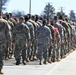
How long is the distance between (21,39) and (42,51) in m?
1.20

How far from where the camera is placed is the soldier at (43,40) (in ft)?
67.7

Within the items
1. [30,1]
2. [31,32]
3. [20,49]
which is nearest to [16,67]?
[20,49]

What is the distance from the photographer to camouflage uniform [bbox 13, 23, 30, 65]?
19797 millimetres

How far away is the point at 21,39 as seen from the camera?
65.7ft

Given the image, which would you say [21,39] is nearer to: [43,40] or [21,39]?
[21,39]

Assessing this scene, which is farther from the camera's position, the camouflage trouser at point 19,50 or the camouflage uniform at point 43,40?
the camouflage uniform at point 43,40

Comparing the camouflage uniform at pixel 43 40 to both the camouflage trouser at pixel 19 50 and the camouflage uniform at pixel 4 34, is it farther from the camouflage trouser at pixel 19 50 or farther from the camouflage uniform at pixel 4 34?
the camouflage uniform at pixel 4 34

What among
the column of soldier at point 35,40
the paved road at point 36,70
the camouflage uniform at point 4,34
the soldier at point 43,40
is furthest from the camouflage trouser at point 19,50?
the camouflage uniform at point 4,34

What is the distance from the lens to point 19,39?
2009 cm

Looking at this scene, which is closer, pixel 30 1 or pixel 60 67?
pixel 60 67

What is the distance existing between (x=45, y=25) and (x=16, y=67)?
262 centimetres

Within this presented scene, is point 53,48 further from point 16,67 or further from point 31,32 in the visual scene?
point 16,67

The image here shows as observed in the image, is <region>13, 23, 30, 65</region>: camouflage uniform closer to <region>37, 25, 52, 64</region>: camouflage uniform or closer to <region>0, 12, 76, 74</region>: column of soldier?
<region>0, 12, 76, 74</region>: column of soldier

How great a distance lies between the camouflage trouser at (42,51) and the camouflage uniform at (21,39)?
881 millimetres
